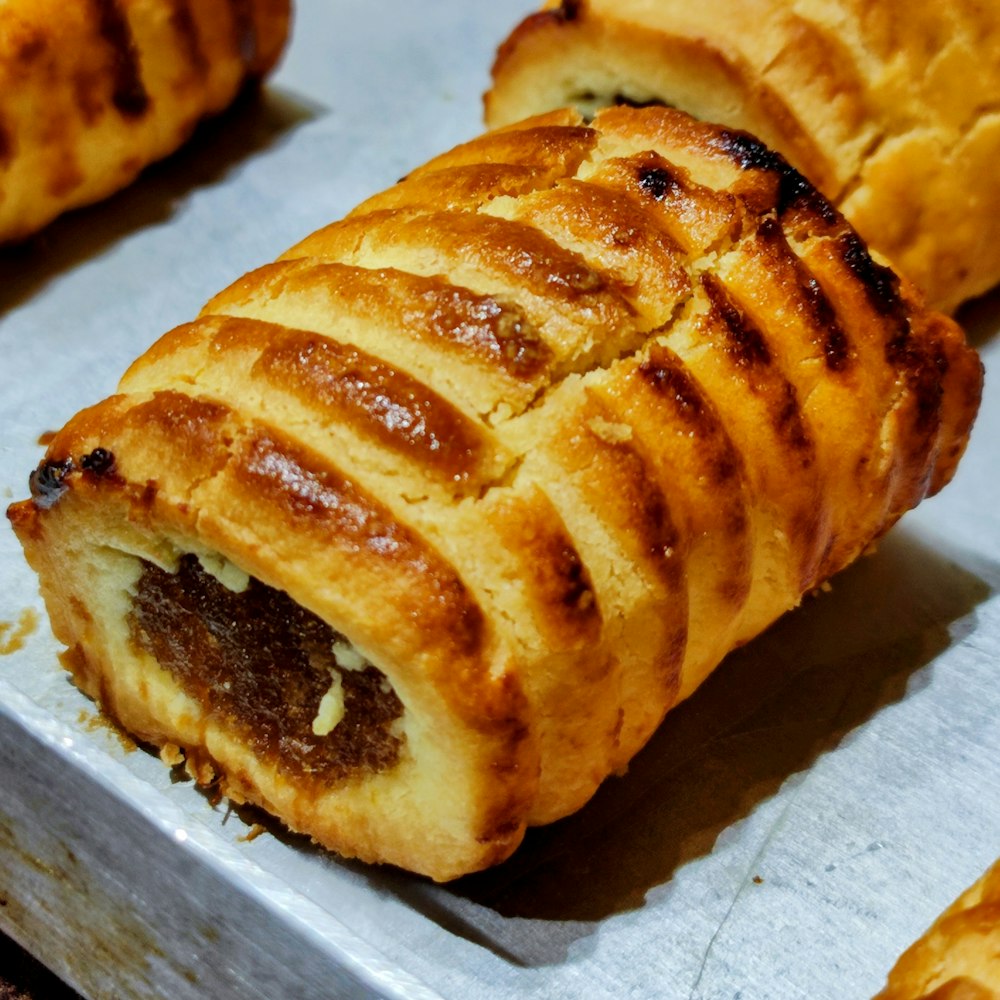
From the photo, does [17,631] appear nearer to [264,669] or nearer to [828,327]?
[264,669]

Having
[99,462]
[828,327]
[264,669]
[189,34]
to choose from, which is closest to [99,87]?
[189,34]

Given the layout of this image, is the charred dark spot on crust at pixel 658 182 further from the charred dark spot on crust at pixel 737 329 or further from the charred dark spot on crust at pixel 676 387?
the charred dark spot on crust at pixel 676 387

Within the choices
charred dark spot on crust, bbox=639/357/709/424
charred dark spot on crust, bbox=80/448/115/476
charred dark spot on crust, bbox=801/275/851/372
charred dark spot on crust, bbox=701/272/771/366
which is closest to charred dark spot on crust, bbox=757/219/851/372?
charred dark spot on crust, bbox=801/275/851/372

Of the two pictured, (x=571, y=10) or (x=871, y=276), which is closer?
(x=871, y=276)

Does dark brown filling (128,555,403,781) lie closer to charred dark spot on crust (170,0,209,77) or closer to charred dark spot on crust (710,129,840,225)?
charred dark spot on crust (710,129,840,225)

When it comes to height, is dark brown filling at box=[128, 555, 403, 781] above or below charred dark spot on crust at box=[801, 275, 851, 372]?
below

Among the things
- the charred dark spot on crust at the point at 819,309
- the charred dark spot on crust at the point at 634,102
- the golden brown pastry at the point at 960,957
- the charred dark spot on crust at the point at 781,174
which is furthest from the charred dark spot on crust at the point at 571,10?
the golden brown pastry at the point at 960,957
